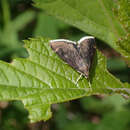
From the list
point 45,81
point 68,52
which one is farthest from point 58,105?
point 45,81

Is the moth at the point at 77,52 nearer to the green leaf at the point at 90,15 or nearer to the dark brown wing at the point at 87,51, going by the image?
the dark brown wing at the point at 87,51

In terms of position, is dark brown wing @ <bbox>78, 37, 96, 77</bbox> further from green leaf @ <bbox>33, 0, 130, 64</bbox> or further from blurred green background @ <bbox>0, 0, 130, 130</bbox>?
blurred green background @ <bbox>0, 0, 130, 130</bbox>

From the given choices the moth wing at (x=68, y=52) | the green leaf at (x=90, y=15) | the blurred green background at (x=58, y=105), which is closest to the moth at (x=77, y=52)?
the moth wing at (x=68, y=52)

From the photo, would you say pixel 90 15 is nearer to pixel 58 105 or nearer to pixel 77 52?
pixel 77 52

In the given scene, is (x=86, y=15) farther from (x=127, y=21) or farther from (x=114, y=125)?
(x=114, y=125)

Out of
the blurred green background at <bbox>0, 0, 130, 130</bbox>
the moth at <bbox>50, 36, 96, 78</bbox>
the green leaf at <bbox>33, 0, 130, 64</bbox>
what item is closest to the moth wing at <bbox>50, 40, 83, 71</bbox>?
the moth at <bbox>50, 36, 96, 78</bbox>

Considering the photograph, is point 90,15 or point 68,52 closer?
point 68,52
